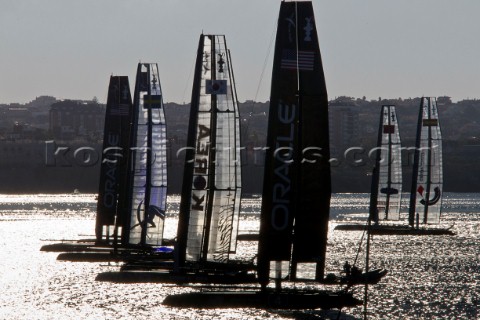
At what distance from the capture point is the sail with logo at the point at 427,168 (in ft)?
194

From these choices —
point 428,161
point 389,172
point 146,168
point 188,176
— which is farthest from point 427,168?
point 188,176

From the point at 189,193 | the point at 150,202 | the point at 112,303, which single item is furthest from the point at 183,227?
the point at 150,202

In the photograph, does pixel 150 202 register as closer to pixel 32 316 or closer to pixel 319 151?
pixel 32 316

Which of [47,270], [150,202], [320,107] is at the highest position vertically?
[320,107]

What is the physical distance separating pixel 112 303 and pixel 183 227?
2951 mm

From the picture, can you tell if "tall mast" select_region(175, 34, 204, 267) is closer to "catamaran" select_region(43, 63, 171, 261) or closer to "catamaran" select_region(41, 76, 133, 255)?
"catamaran" select_region(43, 63, 171, 261)

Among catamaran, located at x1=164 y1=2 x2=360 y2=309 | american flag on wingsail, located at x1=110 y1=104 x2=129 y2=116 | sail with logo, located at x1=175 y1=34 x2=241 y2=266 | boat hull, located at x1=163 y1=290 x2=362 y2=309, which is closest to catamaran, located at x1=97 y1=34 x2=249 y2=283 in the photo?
sail with logo, located at x1=175 y1=34 x2=241 y2=266

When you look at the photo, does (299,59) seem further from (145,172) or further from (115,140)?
(115,140)

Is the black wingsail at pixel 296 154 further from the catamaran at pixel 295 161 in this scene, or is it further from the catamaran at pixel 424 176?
the catamaran at pixel 424 176

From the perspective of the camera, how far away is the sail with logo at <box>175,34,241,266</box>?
31.4 m

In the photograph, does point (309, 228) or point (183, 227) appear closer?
point (309, 228)

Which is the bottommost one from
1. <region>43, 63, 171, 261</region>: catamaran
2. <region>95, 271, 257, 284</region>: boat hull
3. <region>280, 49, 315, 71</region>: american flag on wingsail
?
<region>95, 271, 257, 284</region>: boat hull

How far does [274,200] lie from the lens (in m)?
25.9

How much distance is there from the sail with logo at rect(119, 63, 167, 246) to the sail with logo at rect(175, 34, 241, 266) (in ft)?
27.7
